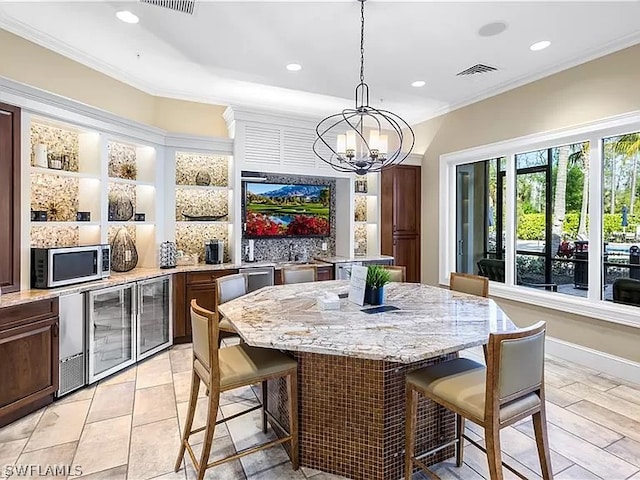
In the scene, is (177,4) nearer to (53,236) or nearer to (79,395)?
(53,236)

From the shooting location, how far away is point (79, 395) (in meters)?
3.38

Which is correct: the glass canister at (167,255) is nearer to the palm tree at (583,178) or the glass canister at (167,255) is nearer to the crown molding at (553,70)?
the crown molding at (553,70)

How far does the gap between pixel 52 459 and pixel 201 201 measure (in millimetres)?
Result: 3456

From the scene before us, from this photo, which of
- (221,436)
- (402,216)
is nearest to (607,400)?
(221,436)

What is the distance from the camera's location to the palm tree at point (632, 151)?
377cm

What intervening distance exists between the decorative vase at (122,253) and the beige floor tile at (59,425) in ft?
5.08

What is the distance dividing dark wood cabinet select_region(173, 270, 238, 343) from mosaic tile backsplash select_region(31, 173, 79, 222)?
129 centimetres

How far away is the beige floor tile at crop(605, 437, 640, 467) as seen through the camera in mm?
2441

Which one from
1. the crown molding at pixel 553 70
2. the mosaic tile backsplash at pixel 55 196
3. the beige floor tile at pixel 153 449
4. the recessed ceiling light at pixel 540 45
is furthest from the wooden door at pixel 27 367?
the crown molding at pixel 553 70

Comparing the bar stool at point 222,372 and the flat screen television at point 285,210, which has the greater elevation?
the flat screen television at point 285,210

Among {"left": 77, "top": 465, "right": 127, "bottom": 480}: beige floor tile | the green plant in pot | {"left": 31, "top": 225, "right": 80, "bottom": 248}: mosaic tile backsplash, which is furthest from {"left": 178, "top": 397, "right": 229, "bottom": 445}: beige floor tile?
{"left": 31, "top": 225, "right": 80, "bottom": 248}: mosaic tile backsplash

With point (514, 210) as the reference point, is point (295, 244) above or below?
below

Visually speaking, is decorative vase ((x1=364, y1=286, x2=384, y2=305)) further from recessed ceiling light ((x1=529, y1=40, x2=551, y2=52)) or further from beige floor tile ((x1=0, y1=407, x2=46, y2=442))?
recessed ceiling light ((x1=529, y1=40, x2=551, y2=52))

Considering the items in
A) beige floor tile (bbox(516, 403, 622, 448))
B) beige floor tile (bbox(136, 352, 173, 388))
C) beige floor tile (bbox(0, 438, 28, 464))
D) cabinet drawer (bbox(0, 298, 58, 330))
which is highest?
cabinet drawer (bbox(0, 298, 58, 330))
